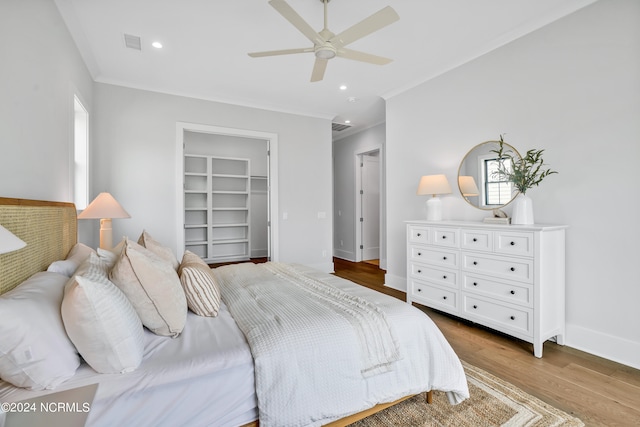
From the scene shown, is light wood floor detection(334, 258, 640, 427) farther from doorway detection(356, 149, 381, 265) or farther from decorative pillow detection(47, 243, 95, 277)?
doorway detection(356, 149, 381, 265)

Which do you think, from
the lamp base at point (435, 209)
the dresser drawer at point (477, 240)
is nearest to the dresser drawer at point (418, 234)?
the lamp base at point (435, 209)

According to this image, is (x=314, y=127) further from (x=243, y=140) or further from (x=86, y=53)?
(x=86, y=53)

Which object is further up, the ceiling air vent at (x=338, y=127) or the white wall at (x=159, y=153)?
the ceiling air vent at (x=338, y=127)

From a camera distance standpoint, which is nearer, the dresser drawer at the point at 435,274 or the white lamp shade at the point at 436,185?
the dresser drawer at the point at 435,274

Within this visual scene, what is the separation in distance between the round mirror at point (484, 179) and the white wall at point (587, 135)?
109 millimetres

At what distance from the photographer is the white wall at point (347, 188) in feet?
20.2

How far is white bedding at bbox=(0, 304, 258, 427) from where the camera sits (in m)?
1.04

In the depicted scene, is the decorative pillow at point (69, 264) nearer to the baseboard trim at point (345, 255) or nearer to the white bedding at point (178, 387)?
the white bedding at point (178, 387)

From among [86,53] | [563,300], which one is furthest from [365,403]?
[86,53]

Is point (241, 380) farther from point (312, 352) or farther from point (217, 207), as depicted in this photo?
point (217, 207)

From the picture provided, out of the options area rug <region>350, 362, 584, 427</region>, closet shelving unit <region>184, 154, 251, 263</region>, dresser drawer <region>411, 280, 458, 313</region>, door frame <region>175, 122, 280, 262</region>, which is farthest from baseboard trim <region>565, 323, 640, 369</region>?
closet shelving unit <region>184, 154, 251, 263</region>

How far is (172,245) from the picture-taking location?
4.06m

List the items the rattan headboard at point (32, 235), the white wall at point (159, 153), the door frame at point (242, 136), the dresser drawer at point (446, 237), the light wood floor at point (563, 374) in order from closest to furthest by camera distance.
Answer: the rattan headboard at point (32, 235) < the light wood floor at point (563, 374) < the dresser drawer at point (446, 237) < the white wall at point (159, 153) < the door frame at point (242, 136)

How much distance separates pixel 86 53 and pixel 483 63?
4072mm
